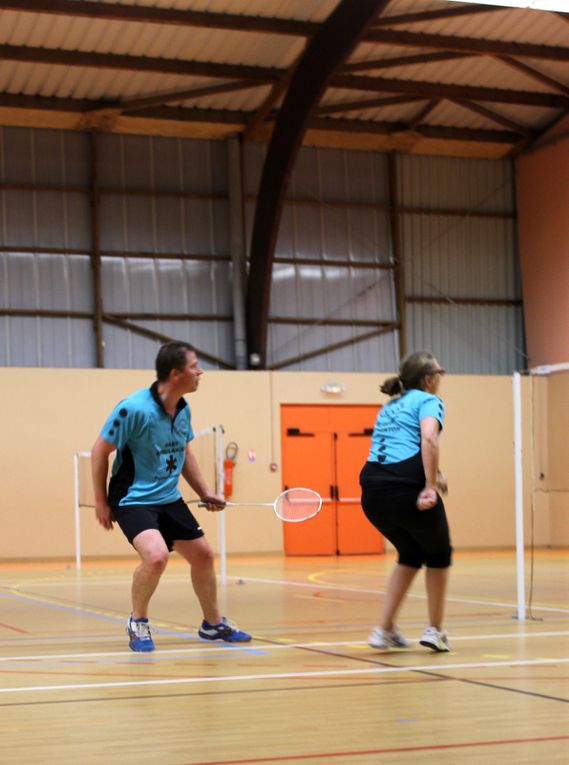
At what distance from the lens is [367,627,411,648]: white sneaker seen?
699 centimetres

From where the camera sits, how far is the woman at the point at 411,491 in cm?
681

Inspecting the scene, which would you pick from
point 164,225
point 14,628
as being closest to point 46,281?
point 164,225

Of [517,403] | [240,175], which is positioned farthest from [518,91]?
[517,403]

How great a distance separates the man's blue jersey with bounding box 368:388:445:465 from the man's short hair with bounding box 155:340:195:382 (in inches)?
48.9

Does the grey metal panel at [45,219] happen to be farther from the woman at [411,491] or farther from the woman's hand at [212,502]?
the woman at [411,491]

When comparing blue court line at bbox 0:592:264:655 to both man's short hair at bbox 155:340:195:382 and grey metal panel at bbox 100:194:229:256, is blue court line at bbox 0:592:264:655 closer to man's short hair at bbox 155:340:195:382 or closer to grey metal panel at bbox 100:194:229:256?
man's short hair at bbox 155:340:195:382

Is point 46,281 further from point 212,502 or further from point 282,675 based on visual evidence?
point 282,675

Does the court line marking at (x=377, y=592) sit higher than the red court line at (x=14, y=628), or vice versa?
the red court line at (x=14, y=628)

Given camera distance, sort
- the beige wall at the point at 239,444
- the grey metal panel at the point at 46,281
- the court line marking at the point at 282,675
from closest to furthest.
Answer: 1. the court line marking at the point at 282,675
2. the beige wall at the point at 239,444
3. the grey metal panel at the point at 46,281

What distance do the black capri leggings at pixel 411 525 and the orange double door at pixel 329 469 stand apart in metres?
17.7

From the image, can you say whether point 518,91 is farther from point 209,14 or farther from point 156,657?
point 156,657

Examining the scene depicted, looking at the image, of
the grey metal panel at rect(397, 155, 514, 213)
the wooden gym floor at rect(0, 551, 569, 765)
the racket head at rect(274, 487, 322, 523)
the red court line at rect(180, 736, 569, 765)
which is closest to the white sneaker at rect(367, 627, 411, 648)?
the wooden gym floor at rect(0, 551, 569, 765)

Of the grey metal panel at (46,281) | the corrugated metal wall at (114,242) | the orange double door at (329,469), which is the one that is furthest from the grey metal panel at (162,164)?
the orange double door at (329,469)

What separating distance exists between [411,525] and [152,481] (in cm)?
160
